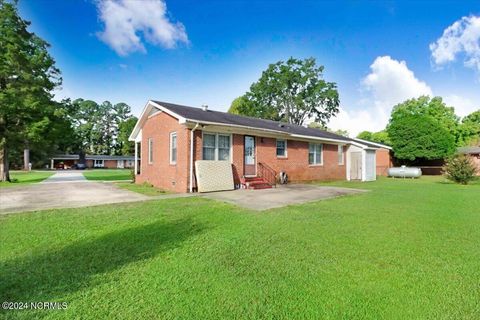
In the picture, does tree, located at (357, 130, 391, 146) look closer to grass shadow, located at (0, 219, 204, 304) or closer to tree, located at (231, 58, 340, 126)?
tree, located at (231, 58, 340, 126)

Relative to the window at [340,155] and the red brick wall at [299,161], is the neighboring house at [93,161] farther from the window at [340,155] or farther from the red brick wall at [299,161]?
the red brick wall at [299,161]

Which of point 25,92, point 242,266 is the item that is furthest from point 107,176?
point 242,266

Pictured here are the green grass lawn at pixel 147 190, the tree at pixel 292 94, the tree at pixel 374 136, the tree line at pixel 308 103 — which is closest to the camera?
the green grass lawn at pixel 147 190

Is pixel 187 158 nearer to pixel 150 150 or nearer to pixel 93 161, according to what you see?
pixel 150 150

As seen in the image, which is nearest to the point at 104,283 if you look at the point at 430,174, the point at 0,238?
the point at 0,238

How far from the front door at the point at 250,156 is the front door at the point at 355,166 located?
10469 millimetres

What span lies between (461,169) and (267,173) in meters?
12.7

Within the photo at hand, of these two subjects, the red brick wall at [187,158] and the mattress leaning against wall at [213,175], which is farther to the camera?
the red brick wall at [187,158]

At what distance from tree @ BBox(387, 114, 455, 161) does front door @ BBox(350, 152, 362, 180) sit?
11764mm

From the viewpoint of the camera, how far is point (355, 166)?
69.3ft

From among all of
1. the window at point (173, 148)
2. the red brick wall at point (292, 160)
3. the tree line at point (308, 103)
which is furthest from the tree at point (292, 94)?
the window at point (173, 148)

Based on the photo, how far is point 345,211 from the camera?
7.62 metres

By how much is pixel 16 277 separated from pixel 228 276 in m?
2.59

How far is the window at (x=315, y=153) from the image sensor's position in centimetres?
1816
